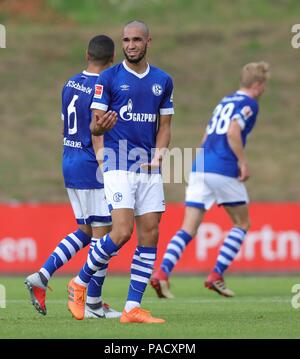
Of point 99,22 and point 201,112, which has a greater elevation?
point 99,22

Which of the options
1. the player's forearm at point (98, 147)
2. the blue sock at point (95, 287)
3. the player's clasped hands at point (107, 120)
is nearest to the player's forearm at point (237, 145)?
the blue sock at point (95, 287)

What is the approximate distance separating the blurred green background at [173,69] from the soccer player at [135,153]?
1635 cm

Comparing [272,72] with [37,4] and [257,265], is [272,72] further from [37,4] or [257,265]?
[257,265]

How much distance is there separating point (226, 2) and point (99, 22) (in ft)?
14.1

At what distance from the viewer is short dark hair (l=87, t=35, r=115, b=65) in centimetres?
1005

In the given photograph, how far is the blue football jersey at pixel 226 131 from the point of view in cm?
1315

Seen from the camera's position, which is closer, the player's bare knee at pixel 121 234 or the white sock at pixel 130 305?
the player's bare knee at pixel 121 234

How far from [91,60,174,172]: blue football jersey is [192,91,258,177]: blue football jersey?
3.94 meters

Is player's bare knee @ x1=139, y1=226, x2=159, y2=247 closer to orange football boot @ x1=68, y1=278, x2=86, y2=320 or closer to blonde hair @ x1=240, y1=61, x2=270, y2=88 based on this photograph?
orange football boot @ x1=68, y1=278, x2=86, y2=320

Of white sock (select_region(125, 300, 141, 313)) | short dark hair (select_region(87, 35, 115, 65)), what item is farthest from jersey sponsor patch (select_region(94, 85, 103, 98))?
white sock (select_region(125, 300, 141, 313))

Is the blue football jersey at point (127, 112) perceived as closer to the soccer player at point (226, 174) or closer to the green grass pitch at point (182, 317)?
the green grass pitch at point (182, 317)

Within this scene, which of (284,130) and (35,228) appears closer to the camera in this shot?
(35,228)

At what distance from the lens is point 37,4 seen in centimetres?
3612

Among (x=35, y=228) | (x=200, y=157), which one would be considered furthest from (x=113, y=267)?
(x=200, y=157)
